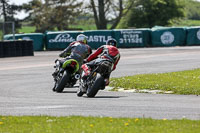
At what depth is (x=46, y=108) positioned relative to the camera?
40.4 feet

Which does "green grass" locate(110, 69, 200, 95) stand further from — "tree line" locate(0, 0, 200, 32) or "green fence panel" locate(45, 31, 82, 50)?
"tree line" locate(0, 0, 200, 32)

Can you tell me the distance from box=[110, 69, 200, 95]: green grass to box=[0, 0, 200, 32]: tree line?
46.4 meters

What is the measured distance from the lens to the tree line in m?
66.1

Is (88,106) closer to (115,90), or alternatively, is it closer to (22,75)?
(115,90)

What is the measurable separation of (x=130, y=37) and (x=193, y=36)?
473 centimetres

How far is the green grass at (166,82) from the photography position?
1554 centimetres

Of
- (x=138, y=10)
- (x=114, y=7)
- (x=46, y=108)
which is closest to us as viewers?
(x=46, y=108)

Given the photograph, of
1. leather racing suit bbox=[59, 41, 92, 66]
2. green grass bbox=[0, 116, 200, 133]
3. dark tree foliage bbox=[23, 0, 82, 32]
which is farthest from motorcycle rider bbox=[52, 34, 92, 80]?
dark tree foliage bbox=[23, 0, 82, 32]

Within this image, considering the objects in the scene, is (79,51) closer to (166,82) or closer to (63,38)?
(166,82)

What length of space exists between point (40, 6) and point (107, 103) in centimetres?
7484

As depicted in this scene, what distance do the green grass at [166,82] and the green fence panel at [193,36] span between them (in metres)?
23.3

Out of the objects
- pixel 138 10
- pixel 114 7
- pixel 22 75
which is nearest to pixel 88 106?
pixel 22 75

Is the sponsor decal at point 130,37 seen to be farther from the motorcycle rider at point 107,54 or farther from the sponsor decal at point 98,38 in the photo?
the motorcycle rider at point 107,54

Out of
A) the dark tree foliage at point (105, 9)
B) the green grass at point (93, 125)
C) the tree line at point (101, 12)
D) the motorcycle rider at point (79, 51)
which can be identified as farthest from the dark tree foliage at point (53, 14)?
the green grass at point (93, 125)
